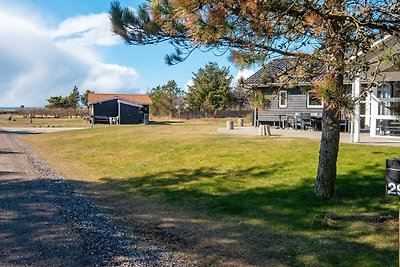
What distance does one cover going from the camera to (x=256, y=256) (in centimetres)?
498

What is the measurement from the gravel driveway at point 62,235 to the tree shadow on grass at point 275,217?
716 millimetres

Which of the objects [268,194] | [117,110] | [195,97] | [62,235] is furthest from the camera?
[195,97]

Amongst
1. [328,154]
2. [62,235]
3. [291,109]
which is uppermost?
[291,109]

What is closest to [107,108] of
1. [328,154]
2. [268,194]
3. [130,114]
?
[130,114]

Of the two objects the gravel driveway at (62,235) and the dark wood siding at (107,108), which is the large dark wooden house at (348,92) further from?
the dark wood siding at (107,108)

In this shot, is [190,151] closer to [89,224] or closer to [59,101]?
[89,224]

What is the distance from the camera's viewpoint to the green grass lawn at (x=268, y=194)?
5254 millimetres

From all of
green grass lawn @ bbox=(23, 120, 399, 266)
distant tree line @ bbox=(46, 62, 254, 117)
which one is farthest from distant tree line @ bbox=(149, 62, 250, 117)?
green grass lawn @ bbox=(23, 120, 399, 266)

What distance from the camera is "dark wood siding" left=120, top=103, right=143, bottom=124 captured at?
41.8 metres

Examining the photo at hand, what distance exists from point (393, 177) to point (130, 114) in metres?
39.9

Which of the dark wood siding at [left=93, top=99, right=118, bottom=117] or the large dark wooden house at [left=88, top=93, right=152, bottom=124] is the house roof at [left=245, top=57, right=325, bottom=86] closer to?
the large dark wooden house at [left=88, top=93, right=152, bottom=124]

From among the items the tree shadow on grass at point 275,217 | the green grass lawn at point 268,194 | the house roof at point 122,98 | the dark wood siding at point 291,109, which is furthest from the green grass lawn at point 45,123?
the tree shadow on grass at point 275,217

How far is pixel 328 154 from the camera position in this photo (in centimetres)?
702

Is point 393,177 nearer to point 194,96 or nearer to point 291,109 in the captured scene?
point 291,109
